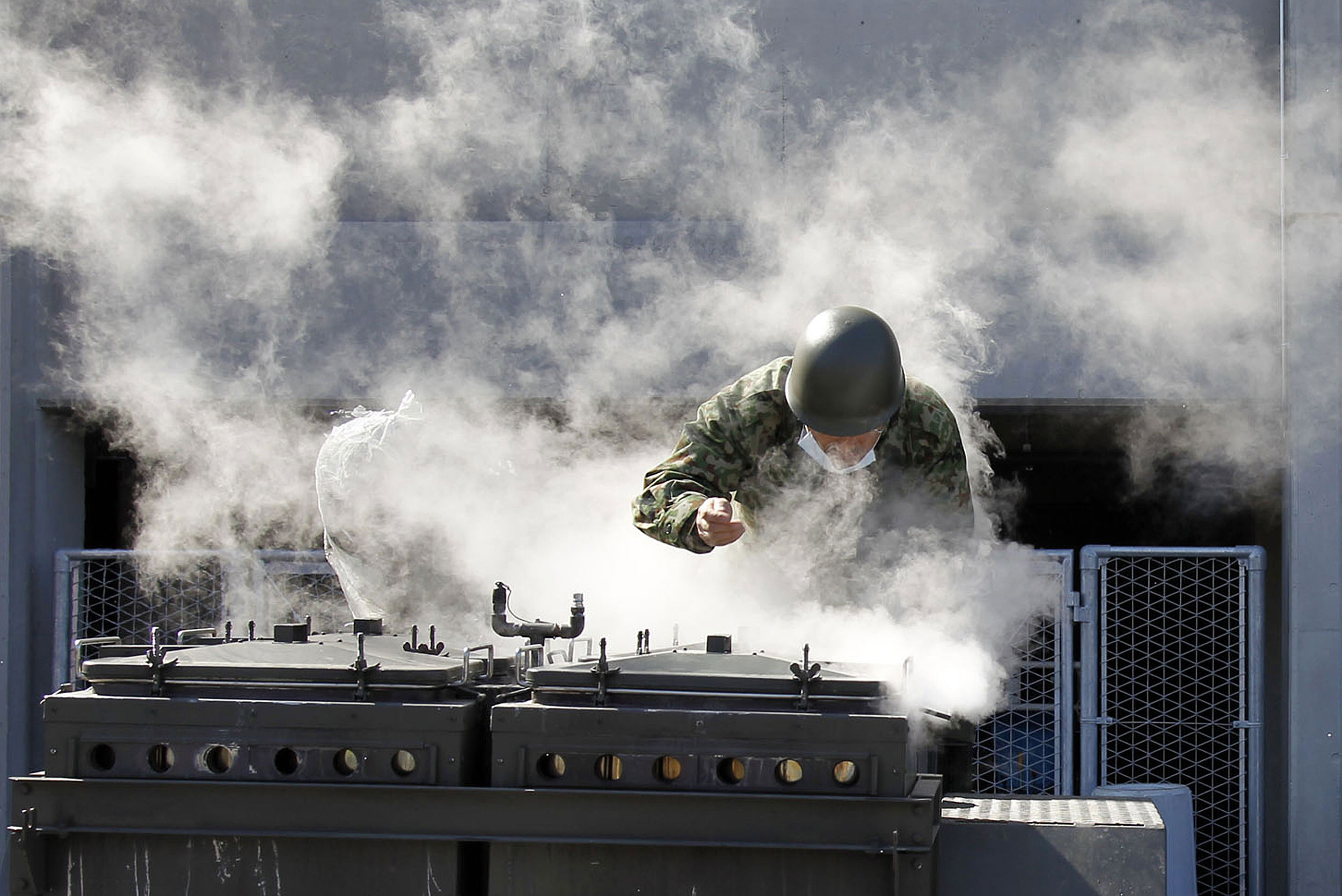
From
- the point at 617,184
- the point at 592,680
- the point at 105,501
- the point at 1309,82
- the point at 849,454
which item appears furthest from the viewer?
the point at 105,501

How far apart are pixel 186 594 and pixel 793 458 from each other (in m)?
2.82

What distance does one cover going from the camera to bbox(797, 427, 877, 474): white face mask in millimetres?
3438

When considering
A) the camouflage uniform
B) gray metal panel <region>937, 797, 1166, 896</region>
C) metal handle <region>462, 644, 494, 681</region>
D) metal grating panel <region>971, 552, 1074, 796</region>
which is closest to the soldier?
the camouflage uniform

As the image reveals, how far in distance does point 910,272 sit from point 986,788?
77.6 inches

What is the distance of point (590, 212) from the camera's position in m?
5.38

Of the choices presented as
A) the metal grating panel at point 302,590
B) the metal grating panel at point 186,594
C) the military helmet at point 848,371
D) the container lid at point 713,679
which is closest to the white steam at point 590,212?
the metal grating panel at point 186,594

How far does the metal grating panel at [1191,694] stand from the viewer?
15.3 ft

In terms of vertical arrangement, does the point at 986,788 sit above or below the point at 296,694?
below

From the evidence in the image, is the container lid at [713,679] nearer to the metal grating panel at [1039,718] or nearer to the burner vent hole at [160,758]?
the burner vent hole at [160,758]

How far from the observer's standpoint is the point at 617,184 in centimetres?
539

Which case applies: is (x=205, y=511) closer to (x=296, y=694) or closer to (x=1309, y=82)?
(x=296, y=694)

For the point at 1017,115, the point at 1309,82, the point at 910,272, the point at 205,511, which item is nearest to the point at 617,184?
Result: the point at 910,272

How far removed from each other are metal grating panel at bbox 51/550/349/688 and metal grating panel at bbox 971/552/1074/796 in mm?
2498

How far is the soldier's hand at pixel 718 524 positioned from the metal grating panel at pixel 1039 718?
6.01 ft
